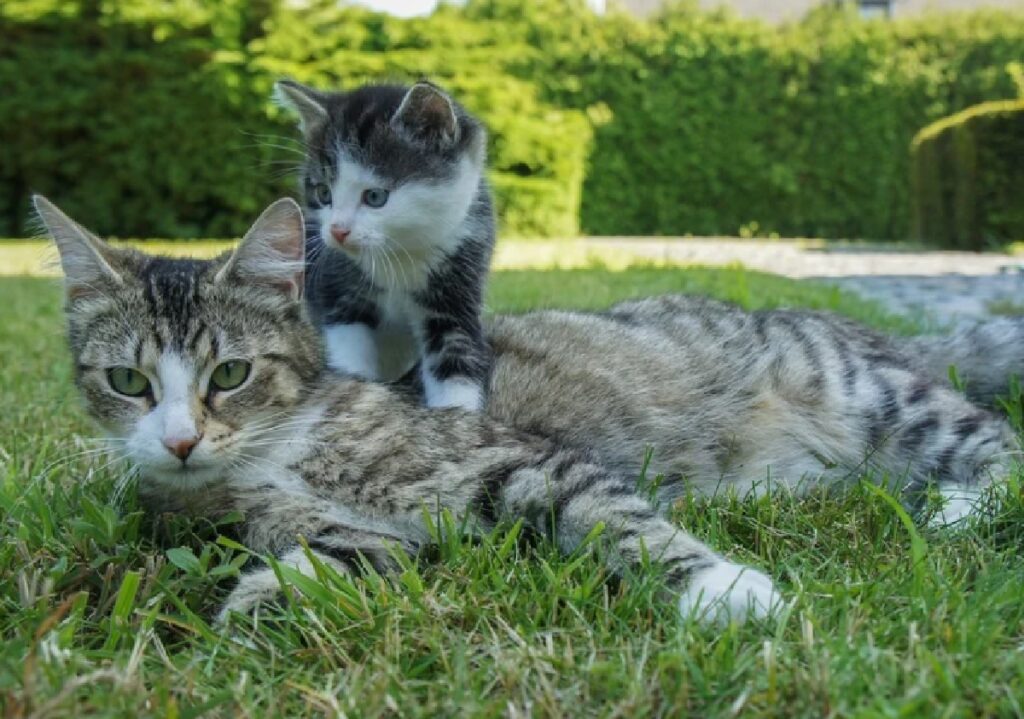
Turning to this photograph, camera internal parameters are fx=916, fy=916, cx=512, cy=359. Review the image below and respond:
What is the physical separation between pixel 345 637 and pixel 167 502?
90cm

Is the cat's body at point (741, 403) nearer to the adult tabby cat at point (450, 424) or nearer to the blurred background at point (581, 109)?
the adult tabby cat at point (450, 424)

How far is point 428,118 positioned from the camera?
156 inches

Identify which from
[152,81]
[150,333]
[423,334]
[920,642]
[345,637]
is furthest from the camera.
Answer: [152,81]

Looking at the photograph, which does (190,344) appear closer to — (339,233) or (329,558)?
(329,558)

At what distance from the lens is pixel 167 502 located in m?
2.49

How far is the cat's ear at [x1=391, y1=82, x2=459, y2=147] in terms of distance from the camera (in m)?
3.88

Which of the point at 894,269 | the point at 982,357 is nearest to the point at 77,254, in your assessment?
the point at 982,357

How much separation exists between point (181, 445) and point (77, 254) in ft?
2.40

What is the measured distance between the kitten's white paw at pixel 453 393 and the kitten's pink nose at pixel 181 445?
0.97 meters

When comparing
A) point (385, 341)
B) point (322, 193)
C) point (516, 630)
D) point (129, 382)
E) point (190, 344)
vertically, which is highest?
point (322, 193)

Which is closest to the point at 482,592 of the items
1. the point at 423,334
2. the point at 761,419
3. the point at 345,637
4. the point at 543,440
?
the point at 345,637

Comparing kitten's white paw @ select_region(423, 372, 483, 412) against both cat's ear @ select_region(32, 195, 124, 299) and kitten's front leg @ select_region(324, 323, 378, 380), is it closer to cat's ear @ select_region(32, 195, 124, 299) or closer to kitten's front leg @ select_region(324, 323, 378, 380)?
kitten's front leg @ select_region(324, 323, 378, 380)

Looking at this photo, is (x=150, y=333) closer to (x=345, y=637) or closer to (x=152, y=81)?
(x=345, y=637)

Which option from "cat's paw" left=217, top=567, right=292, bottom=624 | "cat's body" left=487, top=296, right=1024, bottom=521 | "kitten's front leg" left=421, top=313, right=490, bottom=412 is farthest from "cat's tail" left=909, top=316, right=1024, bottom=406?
"cat's paw" left=217, top=567, right=292, bottom=624
